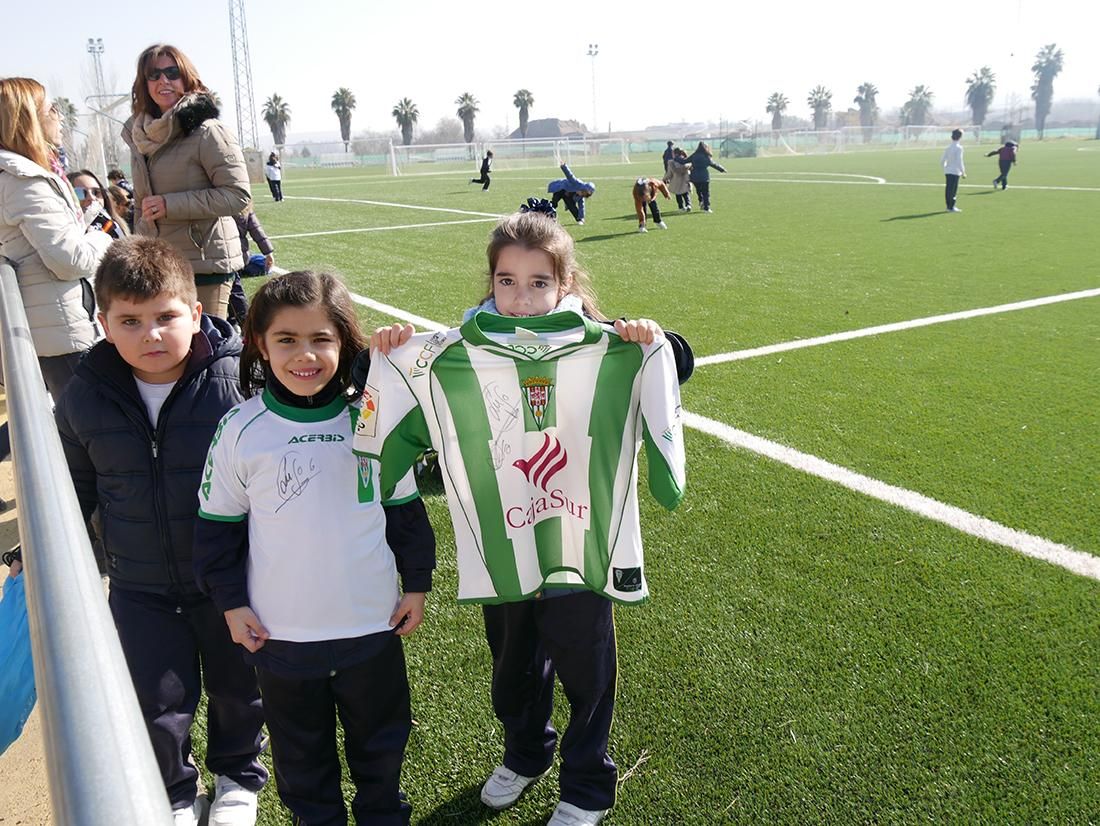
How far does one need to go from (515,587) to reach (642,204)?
14517 millimetres

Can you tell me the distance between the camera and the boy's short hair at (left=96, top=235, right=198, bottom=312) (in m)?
2.24

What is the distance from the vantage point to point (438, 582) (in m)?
3.61

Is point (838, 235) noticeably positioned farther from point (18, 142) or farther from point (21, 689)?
point (21, 689)

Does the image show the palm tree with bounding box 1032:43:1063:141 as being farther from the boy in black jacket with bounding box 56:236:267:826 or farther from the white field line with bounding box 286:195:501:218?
the boy in black jacket with bounding box 56:236:267:826

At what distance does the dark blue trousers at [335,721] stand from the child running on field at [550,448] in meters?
0.31

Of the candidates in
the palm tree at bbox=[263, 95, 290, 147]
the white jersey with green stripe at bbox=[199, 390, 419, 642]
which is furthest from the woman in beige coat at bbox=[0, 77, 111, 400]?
the palm tree at bbox=[263, 95, 290, 147]

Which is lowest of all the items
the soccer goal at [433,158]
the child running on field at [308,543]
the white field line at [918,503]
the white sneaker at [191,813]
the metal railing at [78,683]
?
the white sneaker at [191,813]

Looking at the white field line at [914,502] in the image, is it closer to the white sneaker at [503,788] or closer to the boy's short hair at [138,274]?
the white sneaker at [503,788]

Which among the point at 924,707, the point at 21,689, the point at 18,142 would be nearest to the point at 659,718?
the point at 924,707

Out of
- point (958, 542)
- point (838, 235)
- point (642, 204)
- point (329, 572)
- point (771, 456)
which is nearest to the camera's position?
point (329, 572)

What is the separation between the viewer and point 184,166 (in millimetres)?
4258

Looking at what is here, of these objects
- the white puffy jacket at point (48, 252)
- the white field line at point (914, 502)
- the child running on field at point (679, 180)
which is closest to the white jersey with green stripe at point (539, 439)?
the white puffy jacket at point (48, 252)

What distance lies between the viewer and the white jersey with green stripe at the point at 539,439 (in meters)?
2.06
